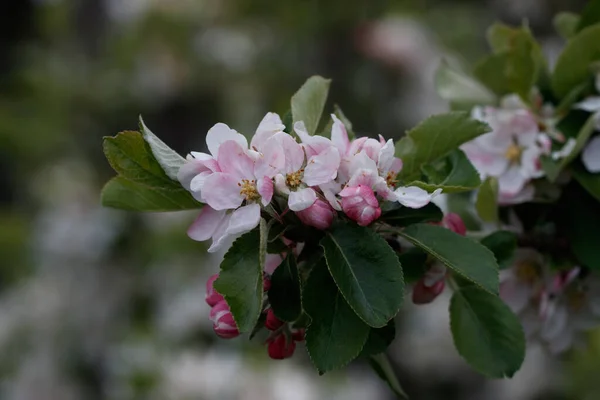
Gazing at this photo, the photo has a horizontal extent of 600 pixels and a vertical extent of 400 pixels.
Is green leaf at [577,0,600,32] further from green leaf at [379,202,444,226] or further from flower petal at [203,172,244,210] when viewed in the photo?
flower petal at [203,172,244,210]

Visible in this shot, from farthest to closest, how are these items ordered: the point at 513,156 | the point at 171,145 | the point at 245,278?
Answer: 1. the point at 171,145
2. the point at 513,156
3. the point at 245,278

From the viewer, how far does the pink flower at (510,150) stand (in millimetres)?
608

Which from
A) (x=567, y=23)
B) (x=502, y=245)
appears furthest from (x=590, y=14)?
(x=502, y=245)

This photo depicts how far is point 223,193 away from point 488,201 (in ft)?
0.86

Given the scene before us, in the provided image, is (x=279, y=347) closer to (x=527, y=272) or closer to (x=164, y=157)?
(x=164, y=157)

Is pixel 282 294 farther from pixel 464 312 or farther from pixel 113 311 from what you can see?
pixel 113 311

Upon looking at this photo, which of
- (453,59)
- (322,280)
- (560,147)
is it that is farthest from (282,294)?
(453,59)

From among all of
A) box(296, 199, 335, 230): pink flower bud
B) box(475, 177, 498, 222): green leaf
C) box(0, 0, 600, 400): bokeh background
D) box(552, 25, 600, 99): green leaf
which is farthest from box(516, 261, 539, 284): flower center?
box(0, 0, 600, 400): bokeh background

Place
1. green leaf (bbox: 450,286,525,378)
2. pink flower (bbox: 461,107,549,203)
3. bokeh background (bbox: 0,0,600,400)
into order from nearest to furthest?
green leaf (bbox: 450,286,525,378) → pink flower (bbox: 461,107,549,203) → bokeh background (bbox: 0,0,600,400)

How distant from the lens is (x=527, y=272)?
0.63 m

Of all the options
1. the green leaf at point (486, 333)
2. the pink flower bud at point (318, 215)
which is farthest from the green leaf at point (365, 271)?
the green leaf at point (486, 333)

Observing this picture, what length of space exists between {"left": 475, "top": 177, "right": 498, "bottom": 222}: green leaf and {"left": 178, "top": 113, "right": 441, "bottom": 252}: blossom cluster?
0.52ft

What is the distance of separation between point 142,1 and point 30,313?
3.69 feet

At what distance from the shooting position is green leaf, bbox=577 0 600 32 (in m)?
0.66
